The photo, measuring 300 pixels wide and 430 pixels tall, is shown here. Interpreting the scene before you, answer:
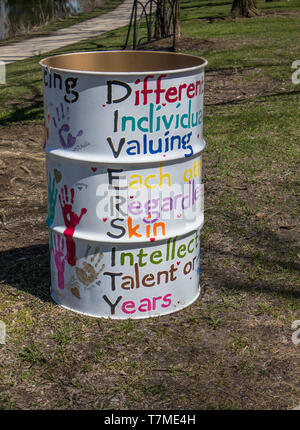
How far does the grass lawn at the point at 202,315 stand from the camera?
10.6 ft

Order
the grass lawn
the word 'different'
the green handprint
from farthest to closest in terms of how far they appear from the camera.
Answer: the green handprint < the word 'different' < the grass lawn

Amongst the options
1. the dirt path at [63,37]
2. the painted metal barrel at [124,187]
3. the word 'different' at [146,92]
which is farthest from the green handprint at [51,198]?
the dirt path at [63,37]

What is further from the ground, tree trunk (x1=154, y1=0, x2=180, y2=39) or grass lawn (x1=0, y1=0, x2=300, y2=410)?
tree trunk (x1=154, y1=0, x2=180, y2=39)

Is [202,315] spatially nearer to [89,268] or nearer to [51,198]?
[89,268]

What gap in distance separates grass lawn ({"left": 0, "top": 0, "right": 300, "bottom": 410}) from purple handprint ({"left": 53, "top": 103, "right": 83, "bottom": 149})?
1.12 m

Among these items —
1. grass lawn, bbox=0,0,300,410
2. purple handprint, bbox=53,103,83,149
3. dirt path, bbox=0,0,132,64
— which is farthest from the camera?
dirt path, bbox=0,0,132,64

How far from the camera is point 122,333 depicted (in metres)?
3.71

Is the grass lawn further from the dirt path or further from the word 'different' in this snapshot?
the dirt path

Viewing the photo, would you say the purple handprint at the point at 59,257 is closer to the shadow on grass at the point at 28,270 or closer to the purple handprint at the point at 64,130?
the shadow on grass at the point at 28,270

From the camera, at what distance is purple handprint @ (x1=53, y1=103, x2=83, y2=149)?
3502 millimetres

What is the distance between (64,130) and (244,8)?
1519 cm

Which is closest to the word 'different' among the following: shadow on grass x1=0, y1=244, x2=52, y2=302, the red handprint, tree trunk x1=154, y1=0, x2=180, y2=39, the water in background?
the red handprint
